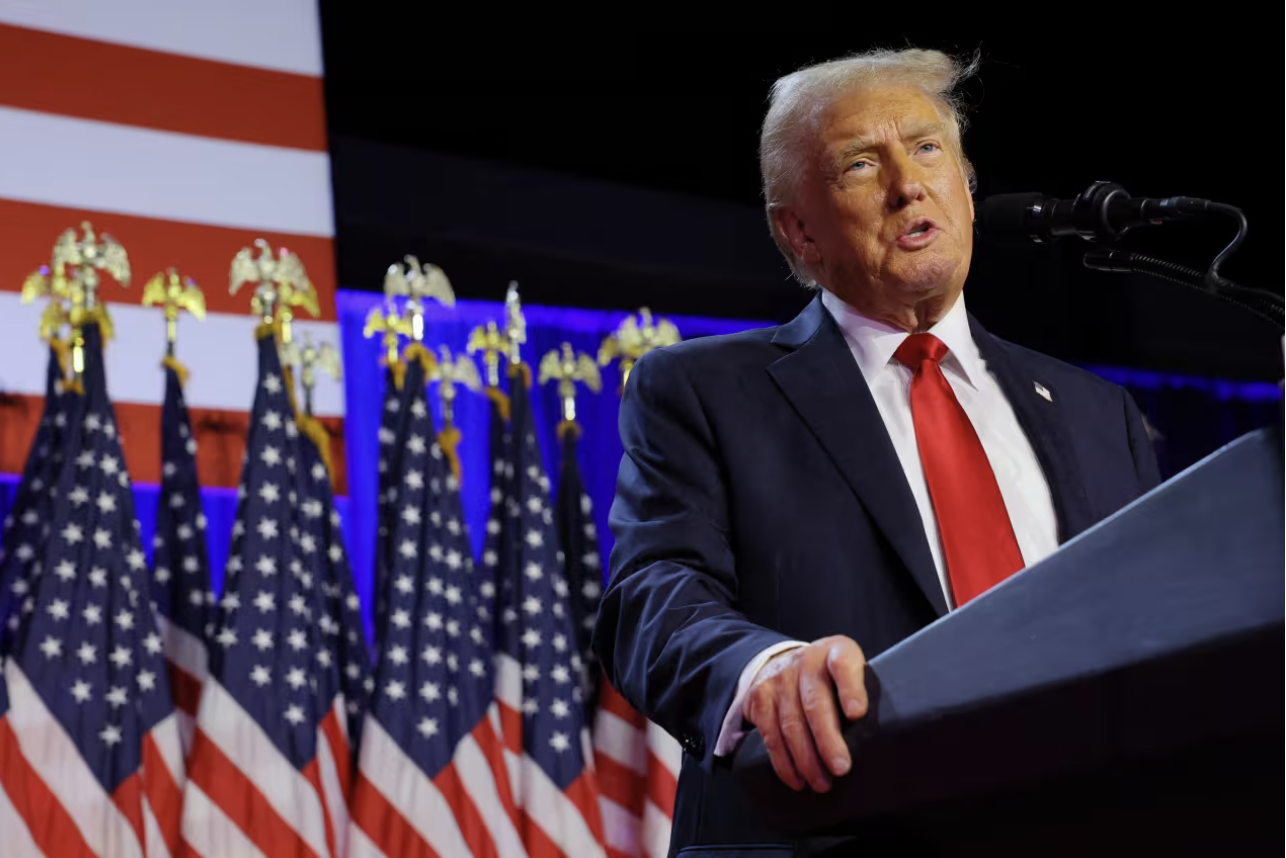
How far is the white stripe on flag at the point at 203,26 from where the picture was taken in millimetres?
4844

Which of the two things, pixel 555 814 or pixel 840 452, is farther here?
pixel 555 814

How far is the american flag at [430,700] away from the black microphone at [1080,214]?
3.61m

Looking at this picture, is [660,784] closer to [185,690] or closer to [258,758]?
[258,758]

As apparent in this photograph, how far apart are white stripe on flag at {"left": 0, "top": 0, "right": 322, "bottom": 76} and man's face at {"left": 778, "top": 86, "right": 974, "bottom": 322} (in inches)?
158

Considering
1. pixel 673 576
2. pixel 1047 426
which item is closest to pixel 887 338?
pixel 1047 426

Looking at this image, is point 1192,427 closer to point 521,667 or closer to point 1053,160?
point 1053,160

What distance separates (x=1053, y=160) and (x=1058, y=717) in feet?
17.6

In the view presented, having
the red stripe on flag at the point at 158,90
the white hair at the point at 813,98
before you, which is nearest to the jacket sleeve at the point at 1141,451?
the white hair at the point at 813,98

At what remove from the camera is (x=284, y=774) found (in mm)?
4285

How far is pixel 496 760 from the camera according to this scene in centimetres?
470

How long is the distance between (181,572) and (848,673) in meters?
3.97

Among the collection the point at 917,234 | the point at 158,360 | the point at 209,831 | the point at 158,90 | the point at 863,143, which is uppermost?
the point at 158,90

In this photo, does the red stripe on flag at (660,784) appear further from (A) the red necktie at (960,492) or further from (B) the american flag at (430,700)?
(A) the red necktie at (960,492)

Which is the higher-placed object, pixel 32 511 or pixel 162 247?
pixel 162 247
